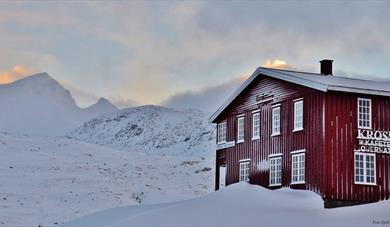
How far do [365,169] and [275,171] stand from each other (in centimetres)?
533

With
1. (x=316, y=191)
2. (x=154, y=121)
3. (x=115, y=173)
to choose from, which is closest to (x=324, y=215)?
(x=316, y=191)

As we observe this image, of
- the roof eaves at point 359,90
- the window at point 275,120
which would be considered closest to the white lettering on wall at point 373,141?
the roof eaves at point 359,90

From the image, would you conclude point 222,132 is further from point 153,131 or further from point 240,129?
point 153,131

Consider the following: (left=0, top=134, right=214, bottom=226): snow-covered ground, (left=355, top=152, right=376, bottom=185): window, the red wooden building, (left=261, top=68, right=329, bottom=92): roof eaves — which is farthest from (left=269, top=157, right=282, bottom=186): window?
(left=0, top=134, right=214, bottom=226): snow-covered ground

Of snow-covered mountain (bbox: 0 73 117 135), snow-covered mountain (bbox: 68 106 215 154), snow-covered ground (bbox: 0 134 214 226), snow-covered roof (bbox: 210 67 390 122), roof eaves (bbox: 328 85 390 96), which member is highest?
snow-covered mountain (bbox: 0 73 117 135)

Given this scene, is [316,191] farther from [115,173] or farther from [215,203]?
[115,173]

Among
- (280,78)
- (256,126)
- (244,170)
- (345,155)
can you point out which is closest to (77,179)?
(244,170)

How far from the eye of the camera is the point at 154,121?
126 m

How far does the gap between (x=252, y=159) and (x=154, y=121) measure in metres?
86.7

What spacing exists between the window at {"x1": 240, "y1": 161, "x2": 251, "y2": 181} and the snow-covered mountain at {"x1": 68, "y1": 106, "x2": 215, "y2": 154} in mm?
50326

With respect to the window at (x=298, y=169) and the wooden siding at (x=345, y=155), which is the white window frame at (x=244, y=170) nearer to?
the window at (x=298, y=169)

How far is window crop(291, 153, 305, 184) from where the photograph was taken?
34562 mm

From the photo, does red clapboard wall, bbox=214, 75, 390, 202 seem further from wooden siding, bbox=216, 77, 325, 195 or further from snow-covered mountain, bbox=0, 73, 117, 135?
snow-covered mountain, bbox=0, 73, 117, 135

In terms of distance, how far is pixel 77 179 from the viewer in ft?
165
